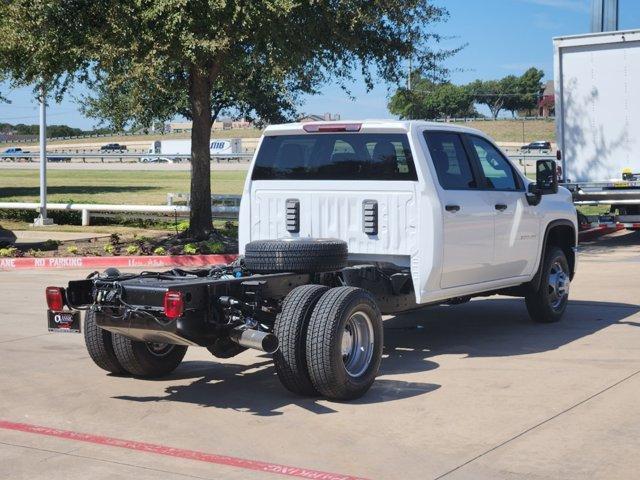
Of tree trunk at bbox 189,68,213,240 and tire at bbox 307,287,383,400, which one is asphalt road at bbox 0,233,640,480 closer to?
tire at bbox 307,287,383,400

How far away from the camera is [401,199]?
8656mm

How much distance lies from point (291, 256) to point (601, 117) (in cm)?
1279

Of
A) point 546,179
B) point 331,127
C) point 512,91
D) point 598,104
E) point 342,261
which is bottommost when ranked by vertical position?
point 342,261

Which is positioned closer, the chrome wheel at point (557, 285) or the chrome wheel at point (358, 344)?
the chrome wheel at point (358, 344)

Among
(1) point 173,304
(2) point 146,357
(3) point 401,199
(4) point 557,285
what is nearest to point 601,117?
(4) point 557,285

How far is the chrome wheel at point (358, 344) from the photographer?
7566mm

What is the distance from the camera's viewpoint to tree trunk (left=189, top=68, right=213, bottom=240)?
60.6 feet

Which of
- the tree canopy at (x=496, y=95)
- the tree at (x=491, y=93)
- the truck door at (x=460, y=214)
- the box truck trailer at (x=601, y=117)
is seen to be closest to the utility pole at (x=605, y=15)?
the box truck trailer at (x=601, y=117)

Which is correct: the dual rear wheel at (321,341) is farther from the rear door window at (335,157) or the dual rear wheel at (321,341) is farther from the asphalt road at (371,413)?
the rear door window at (335,157)

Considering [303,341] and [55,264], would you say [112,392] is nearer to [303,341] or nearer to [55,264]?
[303,341]

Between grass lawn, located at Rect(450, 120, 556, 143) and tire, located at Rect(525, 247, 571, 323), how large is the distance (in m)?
89.2

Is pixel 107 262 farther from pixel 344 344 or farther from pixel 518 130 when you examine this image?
pixel 518 130

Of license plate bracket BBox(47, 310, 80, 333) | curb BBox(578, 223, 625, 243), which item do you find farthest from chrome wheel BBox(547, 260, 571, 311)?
curb BBox(578, 223, 625, 243)

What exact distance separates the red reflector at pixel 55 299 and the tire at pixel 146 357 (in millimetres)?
672
